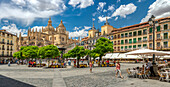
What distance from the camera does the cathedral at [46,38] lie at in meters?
85.8

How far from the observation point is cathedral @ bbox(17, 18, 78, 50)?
85.8 m

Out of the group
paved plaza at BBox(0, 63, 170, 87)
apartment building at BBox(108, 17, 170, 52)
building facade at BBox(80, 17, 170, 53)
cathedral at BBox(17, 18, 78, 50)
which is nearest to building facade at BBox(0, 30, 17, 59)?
cathedral at BBox(17, 18, 78, 50)

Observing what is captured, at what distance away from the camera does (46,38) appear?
325ft

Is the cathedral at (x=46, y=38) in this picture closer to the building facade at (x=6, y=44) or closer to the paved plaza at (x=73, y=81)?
the building facade at (x=6, y=44)

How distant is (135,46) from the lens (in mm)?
41219

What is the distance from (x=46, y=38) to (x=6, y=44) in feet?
154

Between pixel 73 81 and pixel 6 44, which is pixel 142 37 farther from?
→ pixel 6 44

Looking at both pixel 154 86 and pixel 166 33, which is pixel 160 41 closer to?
pixel 166 33

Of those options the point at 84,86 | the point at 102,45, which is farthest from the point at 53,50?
the point at 84,86

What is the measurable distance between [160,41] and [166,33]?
2.59 metres

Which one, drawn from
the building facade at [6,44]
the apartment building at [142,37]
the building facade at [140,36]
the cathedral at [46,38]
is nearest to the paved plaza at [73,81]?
the building facade at [140,36]

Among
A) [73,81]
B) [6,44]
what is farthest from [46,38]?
[73,81]

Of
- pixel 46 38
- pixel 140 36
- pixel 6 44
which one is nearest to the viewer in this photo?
pixel 140 36

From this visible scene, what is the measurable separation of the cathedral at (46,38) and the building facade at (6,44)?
28147 mm
